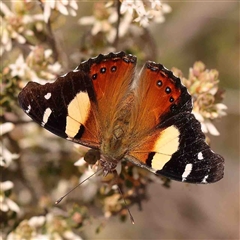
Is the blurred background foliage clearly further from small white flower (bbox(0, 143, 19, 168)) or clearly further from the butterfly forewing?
the butterfly forewing

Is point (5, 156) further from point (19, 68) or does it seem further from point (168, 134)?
point (168, 134)

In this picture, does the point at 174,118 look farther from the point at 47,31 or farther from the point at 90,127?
the point at 47,31

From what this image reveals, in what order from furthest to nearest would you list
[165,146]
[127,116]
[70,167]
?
1. [70,167]
2. [127,116]
3. [165,146]

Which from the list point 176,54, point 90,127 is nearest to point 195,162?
point 90,127

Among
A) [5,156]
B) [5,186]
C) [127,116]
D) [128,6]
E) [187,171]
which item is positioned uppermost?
[128,6]

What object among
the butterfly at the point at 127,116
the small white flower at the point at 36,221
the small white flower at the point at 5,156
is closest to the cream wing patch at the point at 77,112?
the butterfly at the point at 127,116

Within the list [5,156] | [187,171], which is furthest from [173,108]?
[5,156]
